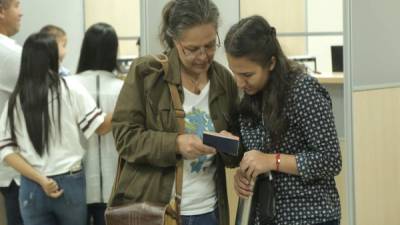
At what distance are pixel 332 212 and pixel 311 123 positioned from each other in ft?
0.77

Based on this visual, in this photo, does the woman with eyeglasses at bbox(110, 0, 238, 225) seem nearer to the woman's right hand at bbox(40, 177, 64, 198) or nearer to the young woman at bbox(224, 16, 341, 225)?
the young woman at bbox(224, 16, 341, 225)

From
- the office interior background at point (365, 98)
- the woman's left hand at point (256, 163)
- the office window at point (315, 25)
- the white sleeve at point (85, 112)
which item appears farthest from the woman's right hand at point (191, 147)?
the office window at point (315, 25)

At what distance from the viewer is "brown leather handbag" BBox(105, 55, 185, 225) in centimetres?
161

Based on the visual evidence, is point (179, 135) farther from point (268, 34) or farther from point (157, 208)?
point (268, 34)

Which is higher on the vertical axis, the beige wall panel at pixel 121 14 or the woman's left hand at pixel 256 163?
the beige wall panel at pixel 121 14

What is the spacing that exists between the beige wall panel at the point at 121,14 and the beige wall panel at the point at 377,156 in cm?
203

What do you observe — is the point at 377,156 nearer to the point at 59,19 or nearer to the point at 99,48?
the point at 99,48

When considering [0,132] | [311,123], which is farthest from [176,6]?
[0,132]

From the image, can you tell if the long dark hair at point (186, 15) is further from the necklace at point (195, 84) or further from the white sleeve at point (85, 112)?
the white sleeve at point (85, 112)

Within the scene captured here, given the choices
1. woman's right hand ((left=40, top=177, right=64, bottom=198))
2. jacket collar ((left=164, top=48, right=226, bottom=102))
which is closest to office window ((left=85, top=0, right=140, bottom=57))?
woman's right hand ((left=40, top=177, right=64, bottom=198))

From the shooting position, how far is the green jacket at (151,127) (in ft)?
5.29

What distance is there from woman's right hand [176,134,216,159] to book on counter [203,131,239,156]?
0.11 ft

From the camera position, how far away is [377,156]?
256 centimetres

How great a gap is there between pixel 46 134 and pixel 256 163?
1.19 m
